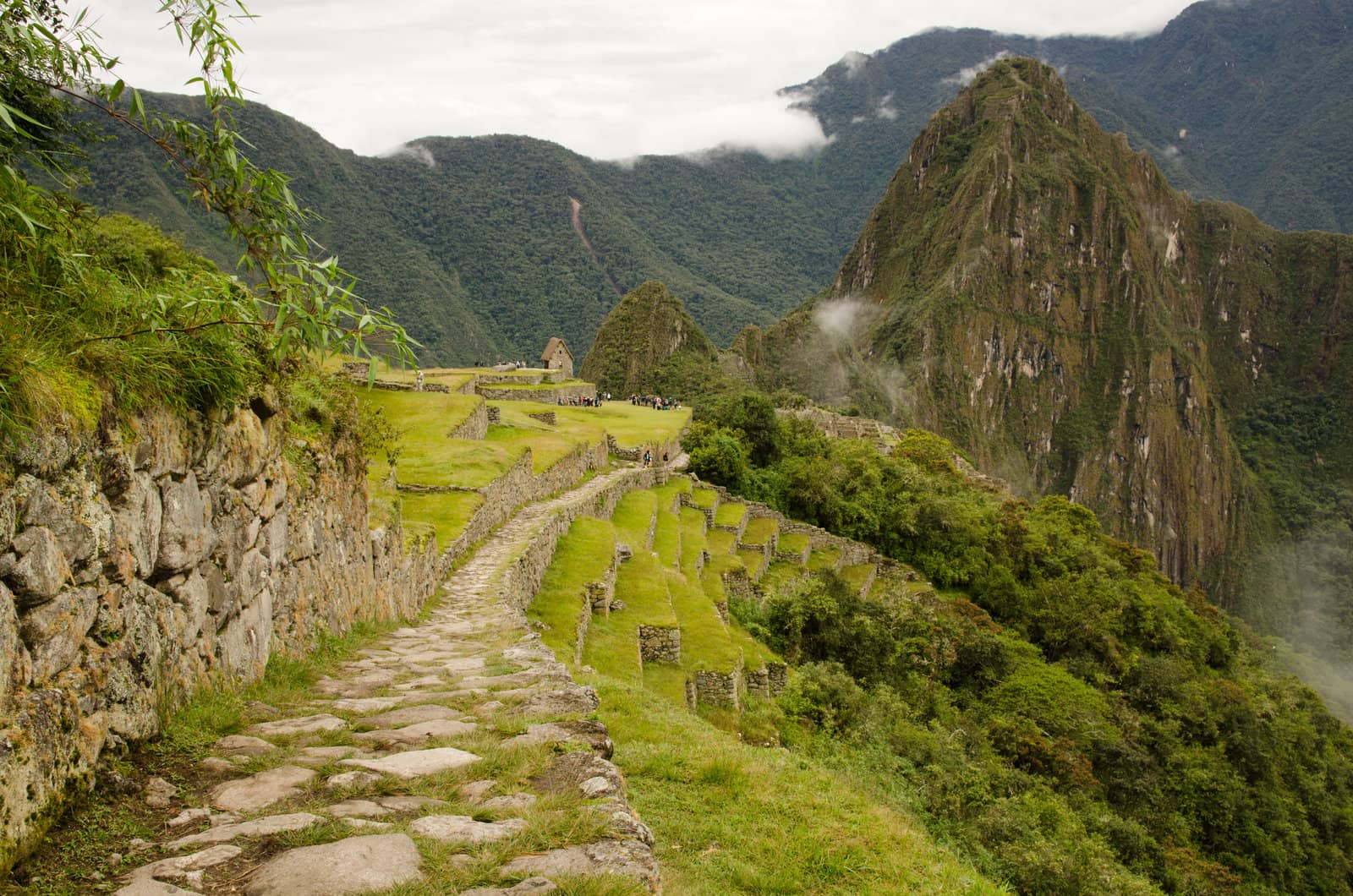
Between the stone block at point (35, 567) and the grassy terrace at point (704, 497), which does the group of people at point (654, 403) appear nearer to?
the grassy terrace at point (704, 497)

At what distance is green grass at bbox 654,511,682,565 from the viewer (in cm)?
2203

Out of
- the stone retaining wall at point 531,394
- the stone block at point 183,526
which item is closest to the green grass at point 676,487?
the stone retaining wall at point 531,394

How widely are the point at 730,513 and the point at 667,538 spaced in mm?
8089

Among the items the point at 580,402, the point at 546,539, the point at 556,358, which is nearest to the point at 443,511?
the point at 546,539

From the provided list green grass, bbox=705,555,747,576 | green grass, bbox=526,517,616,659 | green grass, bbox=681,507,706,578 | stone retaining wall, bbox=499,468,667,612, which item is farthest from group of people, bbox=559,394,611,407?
green grass, bbox=526,517,616,659

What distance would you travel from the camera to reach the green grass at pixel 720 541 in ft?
88.3

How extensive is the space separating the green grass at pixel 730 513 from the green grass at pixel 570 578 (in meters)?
10.7

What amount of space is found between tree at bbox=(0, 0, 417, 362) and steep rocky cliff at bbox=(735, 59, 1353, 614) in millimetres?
132604

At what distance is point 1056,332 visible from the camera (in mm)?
162500

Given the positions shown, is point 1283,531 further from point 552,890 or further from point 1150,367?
point 552,890

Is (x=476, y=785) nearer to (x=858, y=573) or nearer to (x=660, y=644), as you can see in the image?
(x=660, y=644)

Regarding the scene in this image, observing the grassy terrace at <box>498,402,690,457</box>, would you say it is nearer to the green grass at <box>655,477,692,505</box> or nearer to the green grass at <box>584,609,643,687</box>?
the green grass at <box>655,477,692,505</box>

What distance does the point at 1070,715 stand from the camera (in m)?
23.3

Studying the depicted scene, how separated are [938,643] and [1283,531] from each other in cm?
17810
